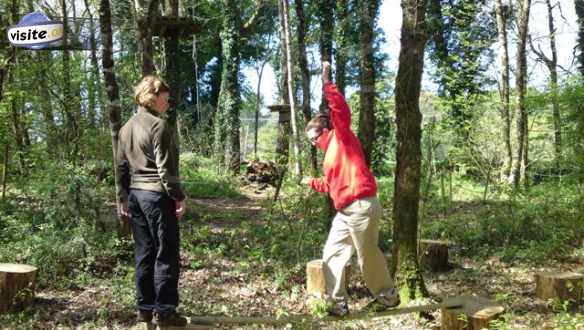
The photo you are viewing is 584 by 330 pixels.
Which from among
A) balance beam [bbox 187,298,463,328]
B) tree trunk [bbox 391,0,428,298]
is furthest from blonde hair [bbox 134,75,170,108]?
tree trunk [bbox 391,0,428,298]

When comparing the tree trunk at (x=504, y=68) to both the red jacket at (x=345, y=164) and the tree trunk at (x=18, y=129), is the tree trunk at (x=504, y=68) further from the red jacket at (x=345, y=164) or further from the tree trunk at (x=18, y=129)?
the tree trunk at (x=18, y=129)

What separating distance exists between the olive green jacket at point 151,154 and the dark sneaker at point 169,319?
3.14 feet

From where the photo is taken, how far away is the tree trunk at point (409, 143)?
573cm

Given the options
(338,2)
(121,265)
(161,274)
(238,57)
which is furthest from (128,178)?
(238,57)

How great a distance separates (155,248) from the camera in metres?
4.62

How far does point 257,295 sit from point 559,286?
12.1ft

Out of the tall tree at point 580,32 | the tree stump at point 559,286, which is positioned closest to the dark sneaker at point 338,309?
the tree stump at point 559,286

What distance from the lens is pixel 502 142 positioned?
13812 mm

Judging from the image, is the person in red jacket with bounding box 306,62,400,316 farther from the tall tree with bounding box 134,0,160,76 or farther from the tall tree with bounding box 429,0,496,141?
the tall tree with bounding box 429,0,496,141

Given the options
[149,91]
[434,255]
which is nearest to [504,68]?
[434,255]

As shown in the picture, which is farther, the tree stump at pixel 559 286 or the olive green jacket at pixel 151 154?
the tree stump at pixel 559 286

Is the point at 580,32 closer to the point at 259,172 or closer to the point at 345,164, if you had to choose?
the point at 259,172

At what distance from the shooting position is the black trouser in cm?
446

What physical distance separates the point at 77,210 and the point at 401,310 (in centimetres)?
500
